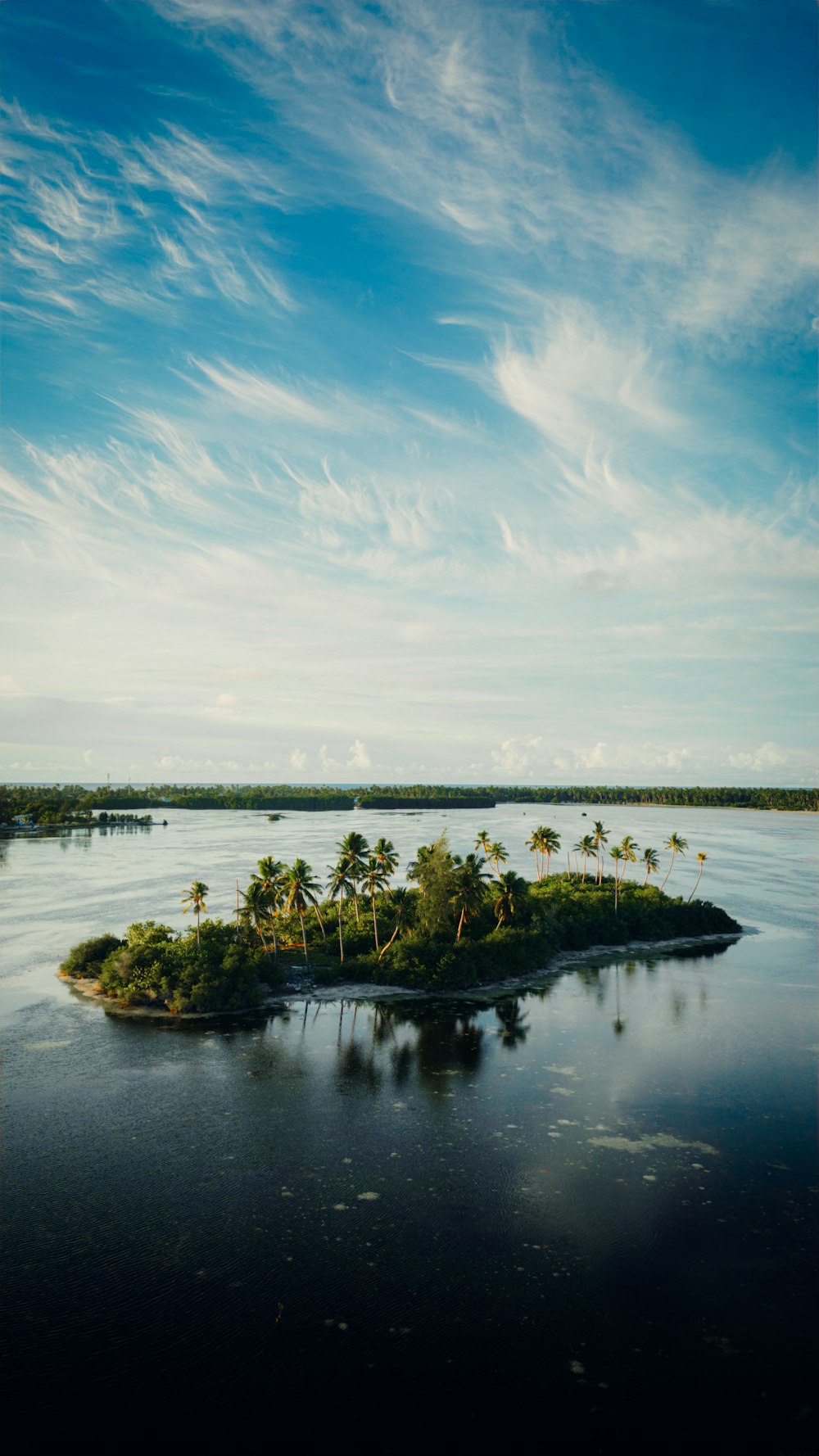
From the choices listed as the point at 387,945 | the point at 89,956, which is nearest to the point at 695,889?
the point at 387,945

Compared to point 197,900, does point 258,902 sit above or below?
above

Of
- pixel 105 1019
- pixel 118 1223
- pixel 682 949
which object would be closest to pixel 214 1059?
pixel 105 1019

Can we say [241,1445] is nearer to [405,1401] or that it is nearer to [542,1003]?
[405,1401]

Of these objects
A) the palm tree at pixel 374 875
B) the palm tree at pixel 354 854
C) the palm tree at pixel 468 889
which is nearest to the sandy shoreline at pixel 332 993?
the palm tree at pixel 374 875

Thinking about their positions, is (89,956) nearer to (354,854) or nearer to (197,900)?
(197,900)

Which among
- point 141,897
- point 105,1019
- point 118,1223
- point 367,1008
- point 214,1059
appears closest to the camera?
point 118,1223

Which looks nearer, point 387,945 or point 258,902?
point 258,902

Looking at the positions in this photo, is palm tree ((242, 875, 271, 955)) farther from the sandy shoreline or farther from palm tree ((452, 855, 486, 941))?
palm tree ((452, 855, 486, 941))
